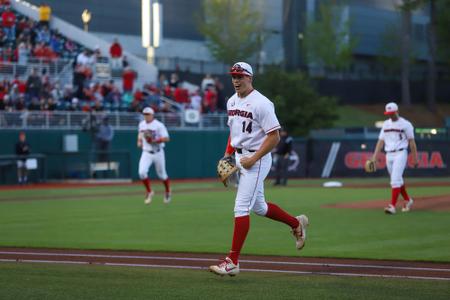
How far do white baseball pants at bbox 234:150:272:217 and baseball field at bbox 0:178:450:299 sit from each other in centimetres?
75

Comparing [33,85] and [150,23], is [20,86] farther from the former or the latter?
[150,23]

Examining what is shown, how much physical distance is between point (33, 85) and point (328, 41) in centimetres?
3052

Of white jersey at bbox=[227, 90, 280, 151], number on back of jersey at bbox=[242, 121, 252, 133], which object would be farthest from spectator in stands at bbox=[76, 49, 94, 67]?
number on back of jersey at bbox=[242, 121, 252, 133]

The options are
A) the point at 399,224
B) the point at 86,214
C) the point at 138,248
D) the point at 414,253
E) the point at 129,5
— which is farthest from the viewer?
the point at 129,5

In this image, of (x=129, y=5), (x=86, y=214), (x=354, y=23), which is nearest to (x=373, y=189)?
(x=86, y=214)

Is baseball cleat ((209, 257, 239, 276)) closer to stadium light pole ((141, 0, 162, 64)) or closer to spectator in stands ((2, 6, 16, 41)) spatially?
spectator in stands ((2, 6, 16, 41))

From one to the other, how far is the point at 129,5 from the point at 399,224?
43588 mm

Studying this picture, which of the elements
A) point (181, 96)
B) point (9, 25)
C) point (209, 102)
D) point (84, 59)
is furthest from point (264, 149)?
point (209, 102)

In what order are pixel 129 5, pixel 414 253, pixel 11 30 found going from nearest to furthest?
pixel 414 253, pixel 11 30, pixel 129 5

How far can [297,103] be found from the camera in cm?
4684

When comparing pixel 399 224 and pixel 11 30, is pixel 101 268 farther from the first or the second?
pixel 11 30

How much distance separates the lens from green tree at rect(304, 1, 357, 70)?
202ft

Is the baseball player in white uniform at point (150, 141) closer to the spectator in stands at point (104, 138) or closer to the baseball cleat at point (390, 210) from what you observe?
the baseball cleat at point (390, 210)

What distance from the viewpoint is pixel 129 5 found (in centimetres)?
5784
